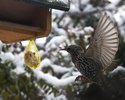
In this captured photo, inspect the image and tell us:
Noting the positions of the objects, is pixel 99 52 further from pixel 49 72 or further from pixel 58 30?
pixel 58 30

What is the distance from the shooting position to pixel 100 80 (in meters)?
2.75

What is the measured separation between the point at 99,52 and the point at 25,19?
462 millimetres

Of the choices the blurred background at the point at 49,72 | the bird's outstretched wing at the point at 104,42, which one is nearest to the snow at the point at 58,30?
the blurred background at the point at 49,72

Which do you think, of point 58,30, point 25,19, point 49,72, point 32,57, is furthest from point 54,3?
point 58,30

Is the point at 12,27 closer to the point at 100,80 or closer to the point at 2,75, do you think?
the point at 100,80

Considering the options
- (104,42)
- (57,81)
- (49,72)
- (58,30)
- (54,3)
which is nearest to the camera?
(54,3)

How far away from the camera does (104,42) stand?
259 centimetres

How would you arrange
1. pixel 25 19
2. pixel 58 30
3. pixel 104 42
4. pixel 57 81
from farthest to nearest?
1. pixel 58 30
2. pixel 57 81
3. pixel 25 19
4. pixel 104 42

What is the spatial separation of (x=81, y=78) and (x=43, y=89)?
1.42 m

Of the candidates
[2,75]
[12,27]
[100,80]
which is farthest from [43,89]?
[12,27]

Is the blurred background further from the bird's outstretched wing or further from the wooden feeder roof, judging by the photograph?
the wooden feeder roof

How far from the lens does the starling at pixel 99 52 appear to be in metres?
2.51

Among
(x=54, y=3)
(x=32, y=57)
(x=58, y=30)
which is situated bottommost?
(x=32, y=57)

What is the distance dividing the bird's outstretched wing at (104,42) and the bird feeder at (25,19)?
22 centimetres
